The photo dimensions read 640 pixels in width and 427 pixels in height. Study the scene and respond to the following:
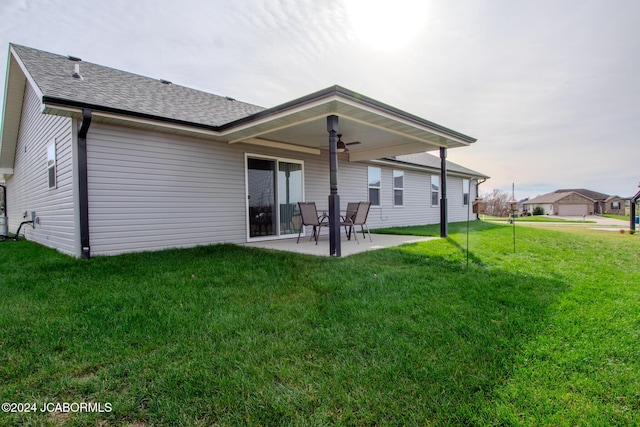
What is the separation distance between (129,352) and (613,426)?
2671 mm

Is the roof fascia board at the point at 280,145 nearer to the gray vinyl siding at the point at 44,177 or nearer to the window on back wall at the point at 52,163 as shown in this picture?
the gray vinyl siding at the point at 44,177

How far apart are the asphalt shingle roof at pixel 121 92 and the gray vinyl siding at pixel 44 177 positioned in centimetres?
63

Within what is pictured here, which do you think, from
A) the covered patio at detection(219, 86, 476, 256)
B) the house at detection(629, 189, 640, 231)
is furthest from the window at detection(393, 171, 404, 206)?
the house at detection(629, 189, 640, 231)

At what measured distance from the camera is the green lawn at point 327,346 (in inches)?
59.9

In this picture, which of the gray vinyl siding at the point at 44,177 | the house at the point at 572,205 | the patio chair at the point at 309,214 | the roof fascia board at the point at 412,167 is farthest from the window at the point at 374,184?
the house at the point at 572,205

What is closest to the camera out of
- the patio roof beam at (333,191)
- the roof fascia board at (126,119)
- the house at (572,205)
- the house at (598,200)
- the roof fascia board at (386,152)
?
the roof fascia board at (126,119)

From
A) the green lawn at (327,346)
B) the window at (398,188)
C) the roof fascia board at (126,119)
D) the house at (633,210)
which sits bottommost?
the green lawn at (327,346)

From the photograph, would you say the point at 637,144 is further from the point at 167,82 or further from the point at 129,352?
the point at 129,352

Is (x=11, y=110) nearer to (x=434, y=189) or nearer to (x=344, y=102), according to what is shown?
(x=344, y=102)

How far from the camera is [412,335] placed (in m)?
2.28

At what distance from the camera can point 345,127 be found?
612 cm

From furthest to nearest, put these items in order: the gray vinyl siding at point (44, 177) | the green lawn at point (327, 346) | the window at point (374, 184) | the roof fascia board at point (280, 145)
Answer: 1. the window at point (374, 184)
2. the roof fascia board at point (280, 145)
3. the gray vinyl siding at point (44, 177)
4. the green lawn at point (327, 346)

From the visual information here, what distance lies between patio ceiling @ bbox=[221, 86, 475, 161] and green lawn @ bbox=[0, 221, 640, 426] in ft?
7.97

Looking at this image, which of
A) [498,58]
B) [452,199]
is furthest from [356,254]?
[452,199]
